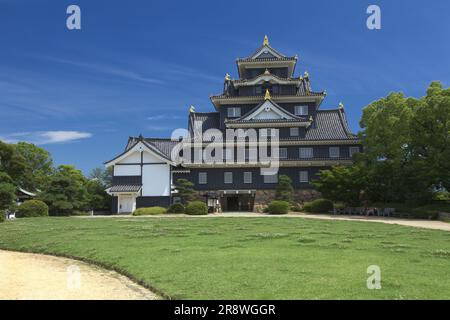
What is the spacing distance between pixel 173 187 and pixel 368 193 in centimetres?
1804

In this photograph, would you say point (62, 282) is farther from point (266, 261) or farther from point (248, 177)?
point (248, 177)

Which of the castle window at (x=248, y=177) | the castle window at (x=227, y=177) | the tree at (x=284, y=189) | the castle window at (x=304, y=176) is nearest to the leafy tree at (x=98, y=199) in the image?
the castle window at (x=227, y=177)

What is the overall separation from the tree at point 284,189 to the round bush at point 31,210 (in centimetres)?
Result: 2044

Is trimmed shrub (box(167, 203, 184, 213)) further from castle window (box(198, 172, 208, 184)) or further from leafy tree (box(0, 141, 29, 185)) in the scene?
leafy tree (box(0, 141, 29, 185))

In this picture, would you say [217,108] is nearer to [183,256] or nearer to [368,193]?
[368,193]

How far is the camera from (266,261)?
10289 millimetres

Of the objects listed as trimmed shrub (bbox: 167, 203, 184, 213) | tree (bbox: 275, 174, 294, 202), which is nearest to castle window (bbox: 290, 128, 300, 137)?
tree (bbox: 275, 174, 294, 202)

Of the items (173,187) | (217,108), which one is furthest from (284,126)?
(173,187)

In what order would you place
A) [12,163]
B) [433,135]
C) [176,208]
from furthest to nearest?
[12,163] < [176,208] < [433,135]

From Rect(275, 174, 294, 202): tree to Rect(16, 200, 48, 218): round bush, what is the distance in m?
20.4

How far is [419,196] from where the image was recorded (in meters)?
31.6

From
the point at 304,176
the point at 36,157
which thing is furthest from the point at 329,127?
the point at 36,157

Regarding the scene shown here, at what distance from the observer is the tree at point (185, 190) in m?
38.4

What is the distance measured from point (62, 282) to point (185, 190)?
1141 inches
